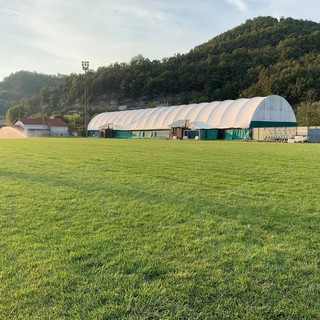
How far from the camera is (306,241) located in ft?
13.6

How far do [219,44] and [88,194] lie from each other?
350 feet

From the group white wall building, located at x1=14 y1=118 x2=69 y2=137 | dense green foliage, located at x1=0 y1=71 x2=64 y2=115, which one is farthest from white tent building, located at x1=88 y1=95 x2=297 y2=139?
dense green foliage, located at x1=0 y1=71 x2=64 y2=115

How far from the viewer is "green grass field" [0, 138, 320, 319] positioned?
2.73 metres

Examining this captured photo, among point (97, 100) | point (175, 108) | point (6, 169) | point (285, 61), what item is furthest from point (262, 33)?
point (6, 169)

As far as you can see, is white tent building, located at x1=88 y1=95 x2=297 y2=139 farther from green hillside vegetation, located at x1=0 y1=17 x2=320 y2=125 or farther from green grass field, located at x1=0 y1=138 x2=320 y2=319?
green grass field, located at x1=0 y1=138 x2=320 y2=319

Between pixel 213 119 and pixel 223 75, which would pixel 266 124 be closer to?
pixel 213 119

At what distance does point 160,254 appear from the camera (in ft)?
12.3

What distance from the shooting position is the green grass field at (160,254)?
273 cm

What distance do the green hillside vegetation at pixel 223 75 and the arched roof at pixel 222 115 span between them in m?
7.68

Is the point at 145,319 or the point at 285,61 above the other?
the point at 285,61

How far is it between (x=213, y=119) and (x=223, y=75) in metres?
47.4

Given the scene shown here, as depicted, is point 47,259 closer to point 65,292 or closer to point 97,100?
point 65,292

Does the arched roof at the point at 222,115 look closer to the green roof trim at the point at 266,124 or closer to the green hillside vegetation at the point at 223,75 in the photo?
the green roof trim at the point at 266,124

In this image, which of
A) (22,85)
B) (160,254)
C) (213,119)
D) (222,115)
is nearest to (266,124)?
(222,115)
